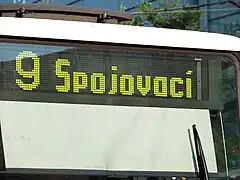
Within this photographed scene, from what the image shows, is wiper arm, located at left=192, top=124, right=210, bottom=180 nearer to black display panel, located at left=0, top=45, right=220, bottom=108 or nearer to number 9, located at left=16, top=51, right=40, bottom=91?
black display panel, located at left=0, top=45, right=220, bottom=108

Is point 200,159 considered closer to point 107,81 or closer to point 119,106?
point 119,106

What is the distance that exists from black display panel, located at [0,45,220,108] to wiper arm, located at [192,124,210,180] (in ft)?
0.63

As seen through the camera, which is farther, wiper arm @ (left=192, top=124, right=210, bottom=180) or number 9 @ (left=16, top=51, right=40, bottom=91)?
wiper arm @ (left=192, top=124, right=210, bottom=180)

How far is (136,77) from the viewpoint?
3.96m

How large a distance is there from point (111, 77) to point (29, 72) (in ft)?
1.66

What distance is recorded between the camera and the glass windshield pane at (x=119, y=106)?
3.75m

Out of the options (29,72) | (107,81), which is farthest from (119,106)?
(29,72)

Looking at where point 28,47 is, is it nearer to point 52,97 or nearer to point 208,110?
point 52,97

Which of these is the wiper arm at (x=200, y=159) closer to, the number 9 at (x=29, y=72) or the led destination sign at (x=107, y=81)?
the led destination sign at (x=107, y=81)

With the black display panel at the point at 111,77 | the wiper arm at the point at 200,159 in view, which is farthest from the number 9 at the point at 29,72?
the wiper arm at the point at 200,159

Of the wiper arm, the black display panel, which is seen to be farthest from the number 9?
the wiper arm

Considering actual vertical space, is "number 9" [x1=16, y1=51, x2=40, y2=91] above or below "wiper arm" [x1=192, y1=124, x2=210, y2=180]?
above

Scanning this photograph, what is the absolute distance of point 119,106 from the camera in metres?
3.88

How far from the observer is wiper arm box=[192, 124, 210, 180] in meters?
3.90
